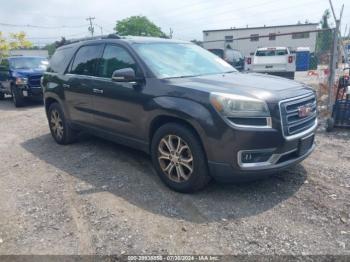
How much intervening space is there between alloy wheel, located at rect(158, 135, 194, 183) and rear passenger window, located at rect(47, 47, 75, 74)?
112 inches

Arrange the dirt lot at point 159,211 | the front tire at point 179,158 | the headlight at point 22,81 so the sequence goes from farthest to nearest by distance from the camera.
→ the headlight at point 22,81
the front tire at point 179,158
the dirt lot at point 159,211

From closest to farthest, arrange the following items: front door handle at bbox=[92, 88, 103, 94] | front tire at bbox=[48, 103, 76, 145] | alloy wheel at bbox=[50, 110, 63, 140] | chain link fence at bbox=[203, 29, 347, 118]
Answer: front door handle at bbox=[92, 88, 103, 94], front tire at bbox=[48, 103, 76, 145], alloy wheel at bbox=[50, 110, 63, 140], chain link fence at bbox=[203, 29, 347, 118]

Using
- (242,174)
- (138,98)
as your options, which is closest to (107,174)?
(138,98)

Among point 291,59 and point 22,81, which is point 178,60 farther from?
point 291,59

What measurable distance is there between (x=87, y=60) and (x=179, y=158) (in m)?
2.53

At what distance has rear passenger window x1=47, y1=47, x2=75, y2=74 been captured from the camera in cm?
588

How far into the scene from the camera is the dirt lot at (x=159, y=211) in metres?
3.02

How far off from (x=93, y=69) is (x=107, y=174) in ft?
5.43

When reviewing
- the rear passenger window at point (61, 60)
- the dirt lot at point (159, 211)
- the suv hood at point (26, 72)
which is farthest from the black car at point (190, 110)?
the suv hood at point (26, 72)

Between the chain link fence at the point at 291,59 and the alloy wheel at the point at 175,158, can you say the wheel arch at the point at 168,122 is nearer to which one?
the alloy wheel at the point at 175,158

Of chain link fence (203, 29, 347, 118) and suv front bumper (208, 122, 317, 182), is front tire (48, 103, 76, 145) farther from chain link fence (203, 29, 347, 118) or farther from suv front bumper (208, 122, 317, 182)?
chain link fence (203, 29, 347, 118)

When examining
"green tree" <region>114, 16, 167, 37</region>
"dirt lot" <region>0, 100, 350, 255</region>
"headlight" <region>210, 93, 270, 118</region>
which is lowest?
"dirt lot" <region>0, 100, 350, 255</region>

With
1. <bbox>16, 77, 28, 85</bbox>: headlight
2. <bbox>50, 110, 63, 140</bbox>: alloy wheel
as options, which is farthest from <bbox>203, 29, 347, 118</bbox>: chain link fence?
<bbox>16, 77, 28, 85</bbox>: headlight

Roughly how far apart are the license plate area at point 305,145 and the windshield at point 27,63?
35.9 feet
